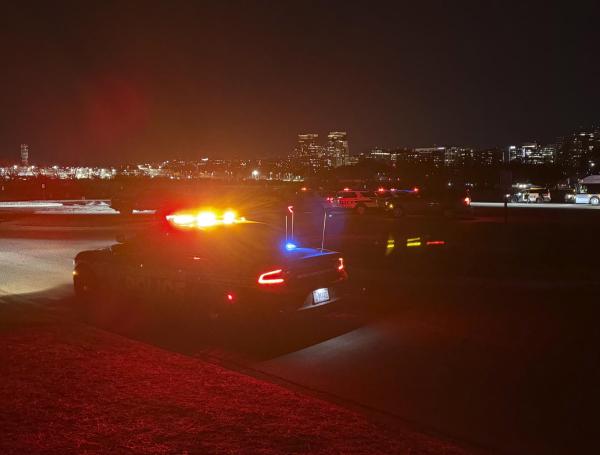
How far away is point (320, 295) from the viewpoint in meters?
7.86

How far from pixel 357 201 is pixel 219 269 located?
2996cm

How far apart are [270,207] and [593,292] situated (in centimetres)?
2941

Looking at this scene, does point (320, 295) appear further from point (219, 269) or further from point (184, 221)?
point (184, 221)

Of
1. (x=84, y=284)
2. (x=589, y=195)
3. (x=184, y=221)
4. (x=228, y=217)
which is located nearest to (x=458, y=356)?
(x=228, y=217)

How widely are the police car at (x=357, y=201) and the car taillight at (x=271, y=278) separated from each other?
29.3m

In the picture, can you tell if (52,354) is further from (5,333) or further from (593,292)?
(593,292)

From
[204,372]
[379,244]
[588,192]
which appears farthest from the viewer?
[588,192]

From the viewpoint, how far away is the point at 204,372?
19.9ft

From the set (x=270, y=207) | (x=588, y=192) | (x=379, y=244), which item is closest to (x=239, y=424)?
(x=379, y=244)

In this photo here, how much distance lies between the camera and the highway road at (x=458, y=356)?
5078 mm

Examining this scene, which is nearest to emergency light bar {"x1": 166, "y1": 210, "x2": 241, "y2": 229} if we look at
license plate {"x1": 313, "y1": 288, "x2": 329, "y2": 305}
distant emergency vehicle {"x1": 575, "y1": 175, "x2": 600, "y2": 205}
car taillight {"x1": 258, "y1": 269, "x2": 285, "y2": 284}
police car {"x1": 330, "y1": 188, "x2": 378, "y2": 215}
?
car taillight {"x1": 258, "y1": 269, "x2": 285, "y2": 284}

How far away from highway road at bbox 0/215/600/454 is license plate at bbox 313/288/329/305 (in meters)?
0.29

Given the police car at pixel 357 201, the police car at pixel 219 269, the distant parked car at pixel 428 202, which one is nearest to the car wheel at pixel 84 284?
the police car at pixel 219 269

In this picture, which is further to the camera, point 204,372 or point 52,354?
point 52,354
